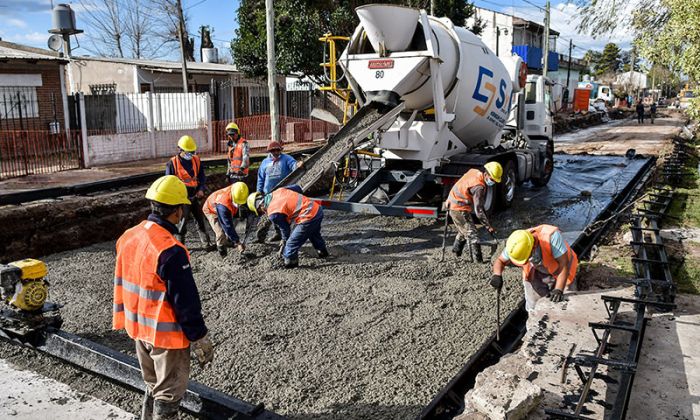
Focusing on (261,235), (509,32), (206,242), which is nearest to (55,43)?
(206,242)

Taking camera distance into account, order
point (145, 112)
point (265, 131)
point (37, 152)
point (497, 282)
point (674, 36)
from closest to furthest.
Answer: point (497, 282)
point (674, 36)
point (37, 152)
point (145, 112)
point (265, 131)

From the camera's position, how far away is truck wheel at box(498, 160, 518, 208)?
33.9ft

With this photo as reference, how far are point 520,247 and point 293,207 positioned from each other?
10.7 feet

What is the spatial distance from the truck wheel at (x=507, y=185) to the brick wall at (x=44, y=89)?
12.6 metres

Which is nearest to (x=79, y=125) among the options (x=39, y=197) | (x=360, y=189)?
(x=39, y=197)

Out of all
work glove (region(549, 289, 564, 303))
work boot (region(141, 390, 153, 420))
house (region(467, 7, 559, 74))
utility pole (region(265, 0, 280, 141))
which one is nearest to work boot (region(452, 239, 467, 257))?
work glove (region(549, 289, 564, 303))

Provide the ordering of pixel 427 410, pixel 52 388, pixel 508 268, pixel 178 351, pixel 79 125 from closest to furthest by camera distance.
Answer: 1. pixel 178 351
2. pixel 427 410
3. pixel 52 388
4. pixel 508 268
5. pixel 79 125

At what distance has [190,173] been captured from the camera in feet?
26.7

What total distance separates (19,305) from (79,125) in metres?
11.8

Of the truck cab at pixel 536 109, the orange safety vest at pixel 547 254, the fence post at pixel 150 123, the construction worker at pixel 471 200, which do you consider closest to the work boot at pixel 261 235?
the construction worker at pixel 471 200

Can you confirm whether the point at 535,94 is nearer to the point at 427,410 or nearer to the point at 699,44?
the point at 699,44

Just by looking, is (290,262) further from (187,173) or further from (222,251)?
(187,173)

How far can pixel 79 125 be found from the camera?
50.1 ft

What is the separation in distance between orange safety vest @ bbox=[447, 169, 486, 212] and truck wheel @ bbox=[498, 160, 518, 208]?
296 centimetres
